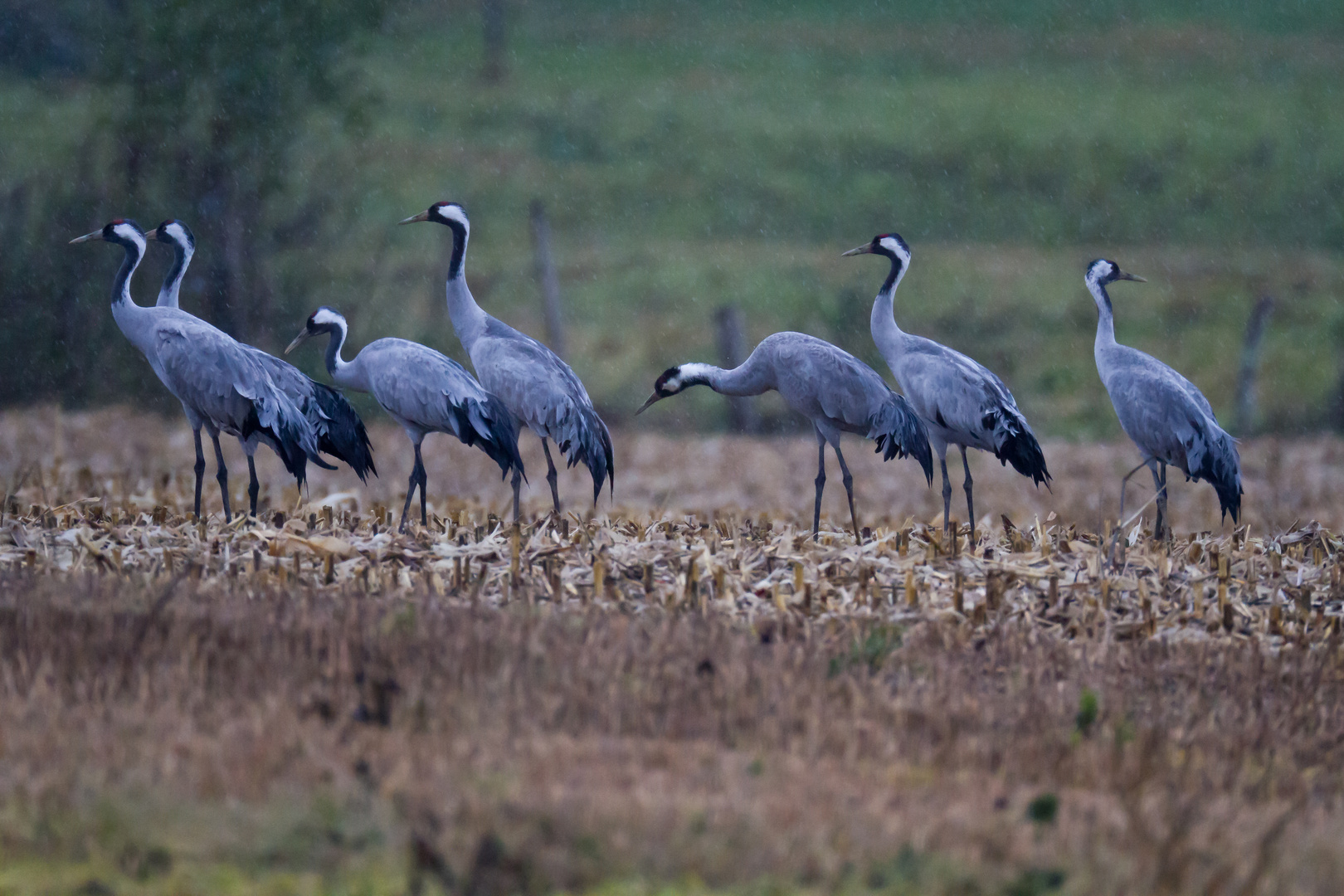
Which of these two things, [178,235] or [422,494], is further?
[178,235]

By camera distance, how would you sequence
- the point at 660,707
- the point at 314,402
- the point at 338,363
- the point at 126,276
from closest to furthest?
1. the point at 660,707
2. the point at 314,402
3. the point at 126,276
4. the point at 338,363

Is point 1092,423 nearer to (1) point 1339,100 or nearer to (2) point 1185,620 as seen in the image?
(2) point 1185,620

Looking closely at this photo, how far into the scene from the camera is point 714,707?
4.56 m

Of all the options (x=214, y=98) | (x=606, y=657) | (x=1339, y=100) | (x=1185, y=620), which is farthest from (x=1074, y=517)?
(x=1339, y=100)

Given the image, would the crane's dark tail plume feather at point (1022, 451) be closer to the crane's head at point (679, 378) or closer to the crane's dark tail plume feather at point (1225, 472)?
the crane's dark tail plume feather at point (1225, 472)

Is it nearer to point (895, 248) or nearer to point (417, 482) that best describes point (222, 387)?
point (417, 482)

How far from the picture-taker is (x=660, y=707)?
4.55 metres

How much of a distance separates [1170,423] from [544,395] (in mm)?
3519

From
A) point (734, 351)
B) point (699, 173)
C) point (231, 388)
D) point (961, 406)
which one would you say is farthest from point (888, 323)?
point (699, 173)

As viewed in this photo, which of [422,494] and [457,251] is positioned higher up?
[457,251]

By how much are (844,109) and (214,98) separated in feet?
75.0

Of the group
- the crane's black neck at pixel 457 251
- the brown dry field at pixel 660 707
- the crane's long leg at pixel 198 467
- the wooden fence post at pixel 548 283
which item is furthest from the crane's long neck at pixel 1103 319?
the wooden fence post at pixel 548 283

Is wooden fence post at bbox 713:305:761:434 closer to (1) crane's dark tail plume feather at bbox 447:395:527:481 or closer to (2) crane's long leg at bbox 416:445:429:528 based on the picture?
(1) crane's dark tail plume feather at bbox 447:395:527:481

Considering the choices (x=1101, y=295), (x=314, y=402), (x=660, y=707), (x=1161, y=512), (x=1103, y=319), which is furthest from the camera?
(x=1103, y=319)
